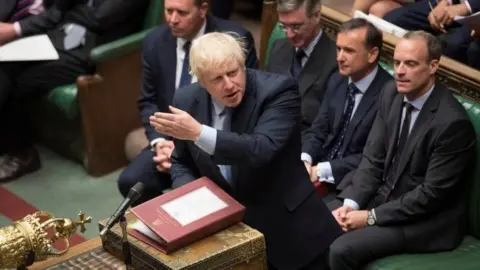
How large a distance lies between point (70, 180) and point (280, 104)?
2053 millimetres

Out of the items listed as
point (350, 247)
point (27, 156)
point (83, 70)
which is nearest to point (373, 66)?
point (350, 247)

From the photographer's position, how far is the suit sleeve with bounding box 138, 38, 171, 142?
4035mm

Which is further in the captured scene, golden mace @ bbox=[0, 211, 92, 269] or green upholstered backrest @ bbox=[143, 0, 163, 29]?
green upholstered backrest @ bbox=[143, 0, 163, 29]

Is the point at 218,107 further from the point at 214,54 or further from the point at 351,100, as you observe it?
the point at 351,100

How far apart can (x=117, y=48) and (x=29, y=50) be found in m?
0.53

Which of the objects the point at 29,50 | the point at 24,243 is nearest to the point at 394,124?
the point at 24,243

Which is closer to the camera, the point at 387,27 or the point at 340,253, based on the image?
→ the point at 340,253

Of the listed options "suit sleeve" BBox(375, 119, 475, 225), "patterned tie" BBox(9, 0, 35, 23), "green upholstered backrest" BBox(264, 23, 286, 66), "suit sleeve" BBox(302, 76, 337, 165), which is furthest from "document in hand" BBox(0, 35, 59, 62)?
"suit sleeve" BBox(375, 119, 475, 225)

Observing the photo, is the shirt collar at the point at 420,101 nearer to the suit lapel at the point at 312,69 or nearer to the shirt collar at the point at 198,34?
the suit lapel at the point at 312,69

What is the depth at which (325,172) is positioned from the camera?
360 cm

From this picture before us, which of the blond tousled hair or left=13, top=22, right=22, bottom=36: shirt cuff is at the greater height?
the blond tousled hair

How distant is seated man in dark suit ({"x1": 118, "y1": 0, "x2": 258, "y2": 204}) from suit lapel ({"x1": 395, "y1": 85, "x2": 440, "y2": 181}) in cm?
88

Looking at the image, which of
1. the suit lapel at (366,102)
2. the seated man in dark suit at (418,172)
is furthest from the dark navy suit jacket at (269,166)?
the suit lapel at (366,102)

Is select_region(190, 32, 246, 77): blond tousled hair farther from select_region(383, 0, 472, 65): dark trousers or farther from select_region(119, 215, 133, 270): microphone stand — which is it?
select_region(383, 0, 472, 65): dark trousers
